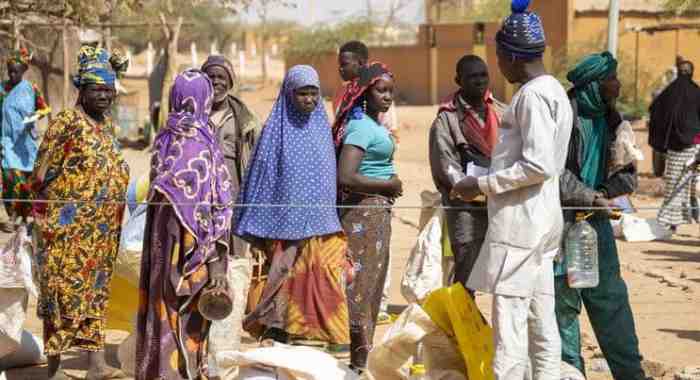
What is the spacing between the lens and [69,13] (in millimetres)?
14898

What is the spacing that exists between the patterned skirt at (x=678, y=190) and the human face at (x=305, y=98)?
671 cm

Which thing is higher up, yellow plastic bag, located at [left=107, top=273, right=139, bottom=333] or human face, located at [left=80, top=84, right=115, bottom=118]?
human face, located at [left=80, top=84, right=115, bottom=118]

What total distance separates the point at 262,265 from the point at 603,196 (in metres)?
1.81

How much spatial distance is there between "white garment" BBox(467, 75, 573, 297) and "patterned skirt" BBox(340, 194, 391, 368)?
1.62m

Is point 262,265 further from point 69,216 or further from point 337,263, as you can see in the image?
point 69,216

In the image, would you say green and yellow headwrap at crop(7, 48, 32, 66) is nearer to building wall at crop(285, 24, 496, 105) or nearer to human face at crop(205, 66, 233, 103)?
human face at crop(205, 66, 233, 103)

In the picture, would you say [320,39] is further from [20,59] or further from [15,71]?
[15,71]

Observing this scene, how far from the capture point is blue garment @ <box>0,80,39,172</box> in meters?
12.2

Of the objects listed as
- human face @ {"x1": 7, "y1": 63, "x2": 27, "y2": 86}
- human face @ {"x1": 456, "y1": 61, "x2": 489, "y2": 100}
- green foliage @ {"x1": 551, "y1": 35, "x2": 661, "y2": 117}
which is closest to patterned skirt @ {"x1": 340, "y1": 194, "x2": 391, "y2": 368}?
human face @ {"x1": 456, "y1": 61, "x2": 489, "y2": 100}

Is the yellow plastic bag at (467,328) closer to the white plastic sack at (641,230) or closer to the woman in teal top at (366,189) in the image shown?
the woman in teal top at (366,189)

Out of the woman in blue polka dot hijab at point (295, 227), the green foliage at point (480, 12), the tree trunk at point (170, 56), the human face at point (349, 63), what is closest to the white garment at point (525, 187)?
the woman in blue polka dot hijab at point (295, 227)

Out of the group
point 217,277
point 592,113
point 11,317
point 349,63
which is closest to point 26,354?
point 11,317

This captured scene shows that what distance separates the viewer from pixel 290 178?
6.12 meters

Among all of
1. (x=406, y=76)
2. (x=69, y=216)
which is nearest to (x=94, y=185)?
(x=69, y=216)
